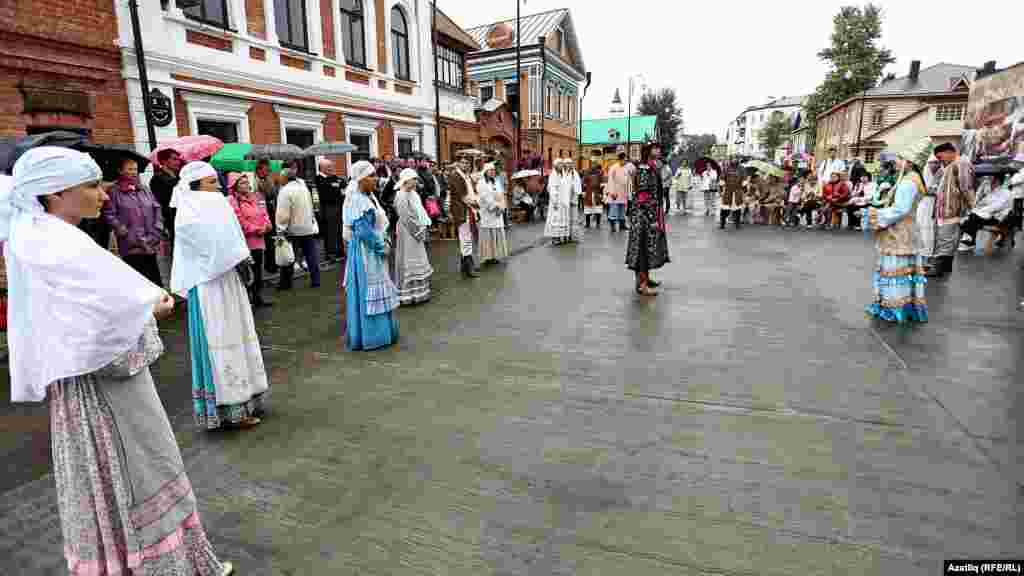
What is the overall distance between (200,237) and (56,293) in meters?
1.68

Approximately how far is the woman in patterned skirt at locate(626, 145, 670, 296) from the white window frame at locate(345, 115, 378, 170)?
31.0ft

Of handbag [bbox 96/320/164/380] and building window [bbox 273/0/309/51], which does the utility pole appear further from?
handbag [bbox 96/320/164/380]

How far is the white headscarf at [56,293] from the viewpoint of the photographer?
1813mm

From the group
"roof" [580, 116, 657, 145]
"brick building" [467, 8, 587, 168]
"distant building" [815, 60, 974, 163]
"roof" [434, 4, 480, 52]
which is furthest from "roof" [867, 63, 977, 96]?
"roof" [434, 4, 480, 52]

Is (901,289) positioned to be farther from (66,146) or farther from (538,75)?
(538,75)

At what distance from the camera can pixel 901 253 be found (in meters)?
5.66

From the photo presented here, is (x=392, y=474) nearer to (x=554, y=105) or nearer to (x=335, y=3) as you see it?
(x=335, y=3)

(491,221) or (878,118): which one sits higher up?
(878,118)

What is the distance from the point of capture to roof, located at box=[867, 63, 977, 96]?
39.6 m

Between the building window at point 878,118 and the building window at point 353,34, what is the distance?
41.0 metres

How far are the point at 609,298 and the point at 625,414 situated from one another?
3559mm

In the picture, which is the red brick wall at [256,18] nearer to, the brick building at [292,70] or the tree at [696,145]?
the brick building at [292,70]

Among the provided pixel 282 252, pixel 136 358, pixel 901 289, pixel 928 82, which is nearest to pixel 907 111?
pixel 928 82

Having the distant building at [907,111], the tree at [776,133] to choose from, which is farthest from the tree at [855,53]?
the tree at [776,133]
